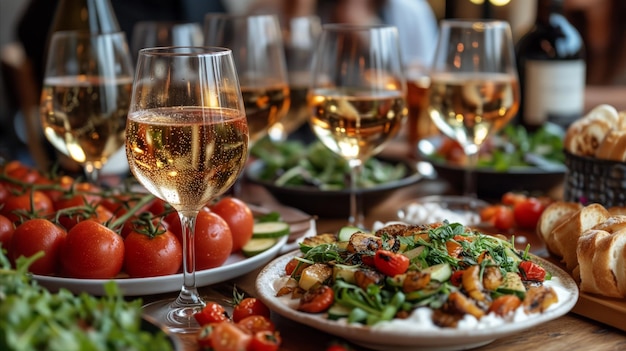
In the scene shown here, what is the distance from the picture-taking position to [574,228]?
158cm

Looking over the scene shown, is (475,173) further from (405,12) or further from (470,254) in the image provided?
(405,12)

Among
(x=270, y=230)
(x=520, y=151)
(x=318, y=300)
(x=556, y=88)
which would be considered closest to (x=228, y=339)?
(x=318, y=300)

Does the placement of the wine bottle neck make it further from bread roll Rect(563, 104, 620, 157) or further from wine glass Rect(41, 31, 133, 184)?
wine glass Rect(41, 31, 133, 184)

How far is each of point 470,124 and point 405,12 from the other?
4.59m

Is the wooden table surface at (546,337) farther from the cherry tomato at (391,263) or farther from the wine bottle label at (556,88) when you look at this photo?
the wine bottle label at (556,88)

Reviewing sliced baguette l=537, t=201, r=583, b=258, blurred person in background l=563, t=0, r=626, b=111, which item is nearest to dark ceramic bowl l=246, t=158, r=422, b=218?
sliced baguette l=537, t=201, r=583, b=258

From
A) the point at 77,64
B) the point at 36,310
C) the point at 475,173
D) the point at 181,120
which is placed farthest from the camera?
the point at 475,173

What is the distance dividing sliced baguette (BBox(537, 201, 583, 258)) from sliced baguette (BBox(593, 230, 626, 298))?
0.27m

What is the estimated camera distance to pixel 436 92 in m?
2.15

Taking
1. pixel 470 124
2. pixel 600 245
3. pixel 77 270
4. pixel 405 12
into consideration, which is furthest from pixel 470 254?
pixel 405 12

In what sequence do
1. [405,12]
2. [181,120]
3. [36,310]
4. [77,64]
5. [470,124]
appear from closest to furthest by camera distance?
[36,310], [181,120], [77,64], [470,124], [405,12]

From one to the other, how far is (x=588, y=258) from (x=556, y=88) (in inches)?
50.9

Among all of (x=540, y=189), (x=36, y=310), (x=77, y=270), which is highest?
(x=36, y=310)

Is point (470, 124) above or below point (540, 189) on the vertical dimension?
above
